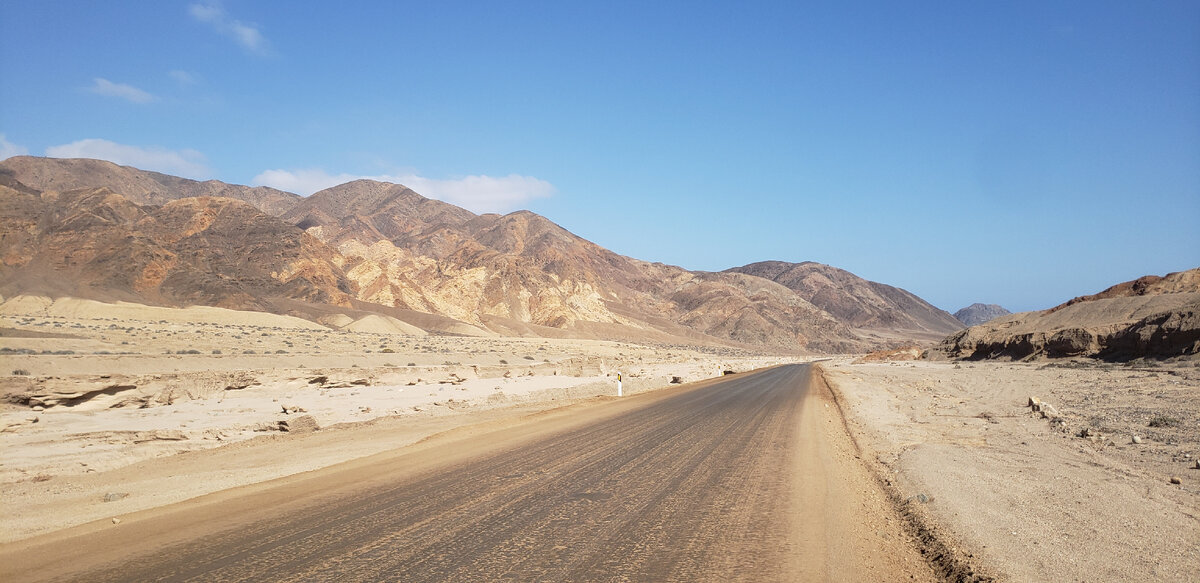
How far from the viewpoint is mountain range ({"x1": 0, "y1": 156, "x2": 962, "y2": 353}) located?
71.2m

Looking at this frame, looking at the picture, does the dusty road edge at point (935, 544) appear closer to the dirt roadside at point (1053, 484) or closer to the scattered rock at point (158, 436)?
the dirt roadside at point (1053, 484)

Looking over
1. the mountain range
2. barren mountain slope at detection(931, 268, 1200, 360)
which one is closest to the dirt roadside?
barren mountain slope at detection(931, 268, 1200, 360)

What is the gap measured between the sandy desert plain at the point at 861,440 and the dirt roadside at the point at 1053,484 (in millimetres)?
30

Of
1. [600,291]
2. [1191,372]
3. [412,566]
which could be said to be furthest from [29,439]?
[600,291]

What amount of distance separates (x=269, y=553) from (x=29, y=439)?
10389mm

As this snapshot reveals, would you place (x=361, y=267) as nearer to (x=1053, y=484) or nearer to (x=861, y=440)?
(x=861, y=440)

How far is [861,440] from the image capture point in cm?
1257

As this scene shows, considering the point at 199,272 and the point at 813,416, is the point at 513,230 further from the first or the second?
the point at 813,416

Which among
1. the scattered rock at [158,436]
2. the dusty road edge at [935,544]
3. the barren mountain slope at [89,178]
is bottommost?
the scattered rock at [158,436]

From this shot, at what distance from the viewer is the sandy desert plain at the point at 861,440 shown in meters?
5.99

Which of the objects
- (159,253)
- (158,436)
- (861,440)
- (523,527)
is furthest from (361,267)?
(523,527)

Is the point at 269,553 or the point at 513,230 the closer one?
the point at 269,553

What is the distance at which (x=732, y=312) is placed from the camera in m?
162

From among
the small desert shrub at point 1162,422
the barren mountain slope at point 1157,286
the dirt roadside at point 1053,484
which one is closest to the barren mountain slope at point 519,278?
the barren mountain slope at point 1157,286
